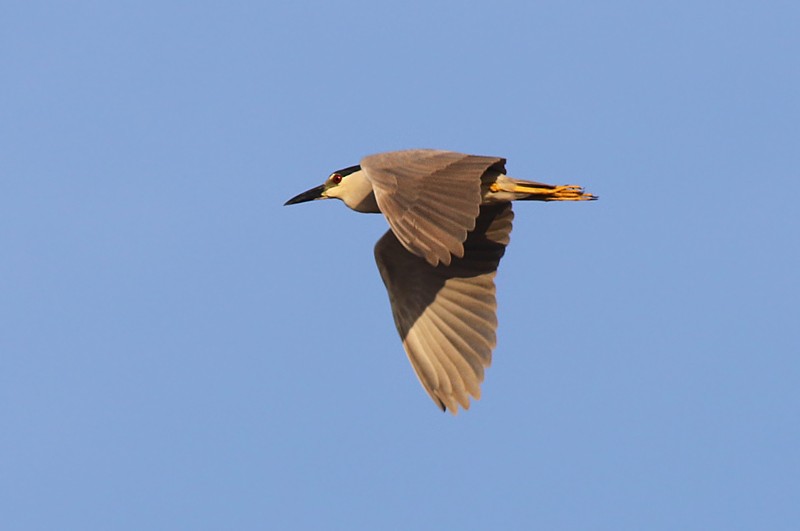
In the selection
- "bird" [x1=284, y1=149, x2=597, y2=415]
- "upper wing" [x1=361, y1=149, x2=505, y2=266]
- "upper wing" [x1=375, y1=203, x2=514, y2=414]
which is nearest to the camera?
"upper wing" [x1=361, y1=149, x2=505, y2=266]

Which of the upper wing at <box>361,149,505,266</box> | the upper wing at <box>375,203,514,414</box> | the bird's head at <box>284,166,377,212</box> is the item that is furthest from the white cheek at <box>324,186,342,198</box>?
the upper wing at <box>361,149,505,266</box>

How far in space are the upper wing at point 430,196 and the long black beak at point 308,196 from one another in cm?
154

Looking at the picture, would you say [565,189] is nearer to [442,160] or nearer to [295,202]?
[442,160]

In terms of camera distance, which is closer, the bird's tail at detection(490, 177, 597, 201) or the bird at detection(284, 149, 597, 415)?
the bird at detection(284, 149, 597, 415)

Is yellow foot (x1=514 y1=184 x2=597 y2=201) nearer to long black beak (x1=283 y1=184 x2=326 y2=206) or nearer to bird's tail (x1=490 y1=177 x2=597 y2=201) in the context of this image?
bird's tail (x1=490 y1=177 x2=597 y2=201)

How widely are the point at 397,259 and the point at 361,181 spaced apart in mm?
715

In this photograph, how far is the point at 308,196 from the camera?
12.3 metres

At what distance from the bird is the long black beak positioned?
4 centimetres

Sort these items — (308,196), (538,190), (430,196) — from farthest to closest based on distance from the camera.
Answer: (308,196)
(538,190)
(430,196)

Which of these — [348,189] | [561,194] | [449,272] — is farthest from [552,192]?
[348,189]

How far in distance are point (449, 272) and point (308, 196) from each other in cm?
154

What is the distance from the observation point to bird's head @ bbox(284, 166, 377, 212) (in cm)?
1174

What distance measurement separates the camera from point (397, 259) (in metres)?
11.7

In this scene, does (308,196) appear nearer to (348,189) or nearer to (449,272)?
(348,189)
